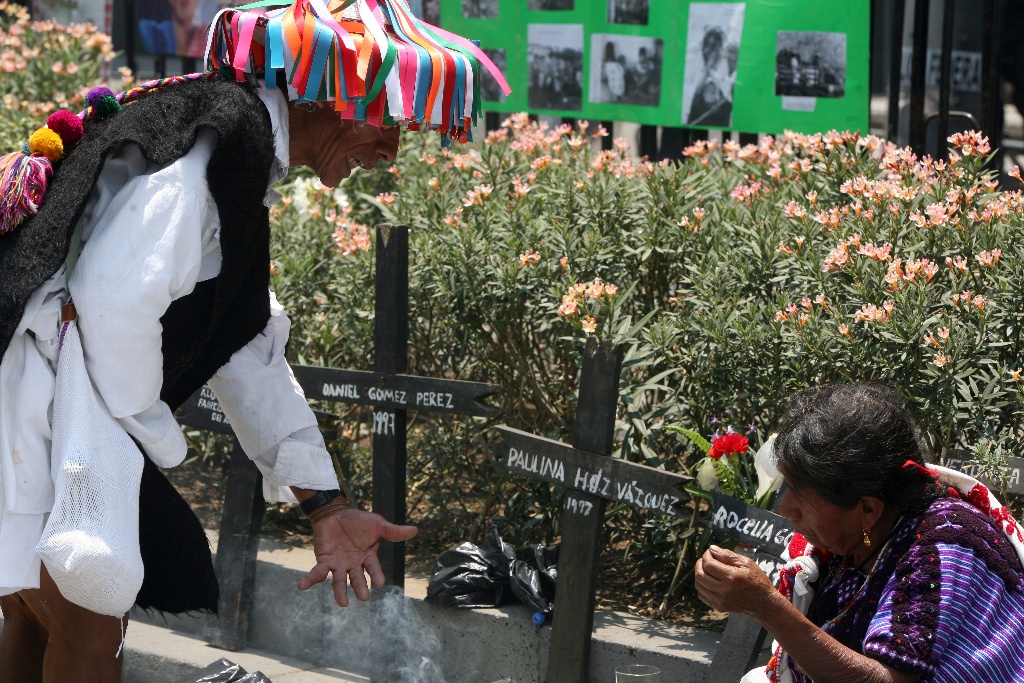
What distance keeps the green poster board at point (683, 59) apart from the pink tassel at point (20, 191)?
12.9ft

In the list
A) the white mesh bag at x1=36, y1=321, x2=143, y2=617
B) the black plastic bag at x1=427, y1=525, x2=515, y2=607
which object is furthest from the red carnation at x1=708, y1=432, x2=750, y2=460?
the white mesh bag at x1=36, y1=321, x2=143, y2=617

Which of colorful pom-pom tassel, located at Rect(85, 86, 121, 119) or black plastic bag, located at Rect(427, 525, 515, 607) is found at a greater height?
colorful pom-pom tassel, located at Rect(85, 86, 121, 119)

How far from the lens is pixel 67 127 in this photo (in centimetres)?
231

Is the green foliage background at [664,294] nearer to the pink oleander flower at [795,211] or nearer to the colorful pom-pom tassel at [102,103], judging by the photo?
the pink oleander flower at [795,211]

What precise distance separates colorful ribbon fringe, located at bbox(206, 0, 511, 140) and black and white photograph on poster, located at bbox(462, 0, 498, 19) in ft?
13.2

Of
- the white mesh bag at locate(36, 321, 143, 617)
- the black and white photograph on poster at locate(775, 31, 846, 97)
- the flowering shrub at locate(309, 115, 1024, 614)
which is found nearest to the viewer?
the white mesh bag at locate(36, 321, 143, 617)

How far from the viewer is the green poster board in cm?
529

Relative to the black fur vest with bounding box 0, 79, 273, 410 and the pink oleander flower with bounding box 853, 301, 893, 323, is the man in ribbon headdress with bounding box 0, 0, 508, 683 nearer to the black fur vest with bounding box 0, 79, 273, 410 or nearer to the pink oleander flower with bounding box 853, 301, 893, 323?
the black fur vest with bounding box 0, 79, 273, 410

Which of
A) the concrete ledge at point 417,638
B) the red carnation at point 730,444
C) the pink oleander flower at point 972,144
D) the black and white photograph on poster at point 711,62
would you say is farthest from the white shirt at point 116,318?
the black and white photograph on poster at point 711,62

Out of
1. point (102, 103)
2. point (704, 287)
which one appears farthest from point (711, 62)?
point (102, 103)

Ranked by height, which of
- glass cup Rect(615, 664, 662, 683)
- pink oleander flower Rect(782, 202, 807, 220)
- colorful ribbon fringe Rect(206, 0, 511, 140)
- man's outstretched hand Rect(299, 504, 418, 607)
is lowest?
glass cup Rect(615, 664, 662, 683)

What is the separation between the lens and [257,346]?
8.82 ft

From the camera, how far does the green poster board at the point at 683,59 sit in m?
5.29

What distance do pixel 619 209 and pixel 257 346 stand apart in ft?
5.94
